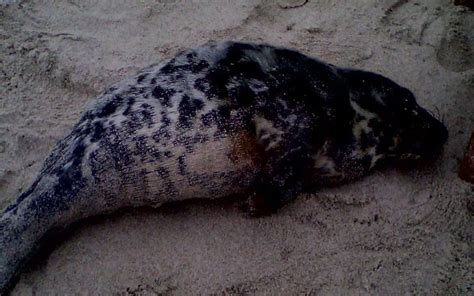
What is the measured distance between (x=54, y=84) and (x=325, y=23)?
1956 millimetres

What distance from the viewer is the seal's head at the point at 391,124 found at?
268 cm

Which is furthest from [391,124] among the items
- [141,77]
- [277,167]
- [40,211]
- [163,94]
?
[40,211]

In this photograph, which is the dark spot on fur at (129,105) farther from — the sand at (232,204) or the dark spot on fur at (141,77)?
the sand at (232,204)

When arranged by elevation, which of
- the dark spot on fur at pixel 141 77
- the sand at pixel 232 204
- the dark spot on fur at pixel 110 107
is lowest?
the sand at pixel 232 204

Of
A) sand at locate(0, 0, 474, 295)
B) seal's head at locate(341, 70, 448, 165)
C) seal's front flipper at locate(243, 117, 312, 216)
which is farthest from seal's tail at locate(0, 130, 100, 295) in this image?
seal's head at locate(341, 70, 448, 165)

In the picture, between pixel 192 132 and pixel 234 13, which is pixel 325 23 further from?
pixel 192 132

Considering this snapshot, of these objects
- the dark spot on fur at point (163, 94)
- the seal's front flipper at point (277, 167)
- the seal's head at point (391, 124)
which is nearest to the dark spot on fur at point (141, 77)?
the dark spot on fur at point (163, 94)

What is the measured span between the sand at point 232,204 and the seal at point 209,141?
16 cm

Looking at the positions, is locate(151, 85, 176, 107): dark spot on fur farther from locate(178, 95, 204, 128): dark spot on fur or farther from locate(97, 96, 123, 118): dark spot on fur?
locate(97, 96, 123, 118): dark spot on fur

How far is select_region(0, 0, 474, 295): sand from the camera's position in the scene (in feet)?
7.76

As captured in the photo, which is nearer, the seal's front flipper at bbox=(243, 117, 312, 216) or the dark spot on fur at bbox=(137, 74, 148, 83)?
the seal's front flipper at bbox=(243, 117, 312, 216)

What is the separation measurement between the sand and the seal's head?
128mm

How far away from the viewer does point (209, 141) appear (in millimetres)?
2367

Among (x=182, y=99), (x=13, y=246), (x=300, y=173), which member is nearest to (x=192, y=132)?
(x=182, y=99)
